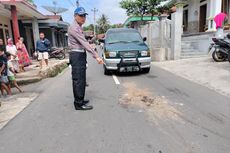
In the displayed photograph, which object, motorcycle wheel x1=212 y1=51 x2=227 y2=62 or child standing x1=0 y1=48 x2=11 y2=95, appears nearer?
child standing x1=0 y1=48 x2=11 y2=95

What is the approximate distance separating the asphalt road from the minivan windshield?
3.98 metres

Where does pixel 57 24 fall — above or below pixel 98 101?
above

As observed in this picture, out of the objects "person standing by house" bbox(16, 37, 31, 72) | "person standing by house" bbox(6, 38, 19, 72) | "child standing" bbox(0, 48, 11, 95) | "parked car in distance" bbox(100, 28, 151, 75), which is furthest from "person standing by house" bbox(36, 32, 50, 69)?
"child standing" bbox(0, 48, 11, 95)

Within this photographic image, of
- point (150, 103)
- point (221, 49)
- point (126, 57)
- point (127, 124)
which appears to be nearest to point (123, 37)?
point (126, 57)

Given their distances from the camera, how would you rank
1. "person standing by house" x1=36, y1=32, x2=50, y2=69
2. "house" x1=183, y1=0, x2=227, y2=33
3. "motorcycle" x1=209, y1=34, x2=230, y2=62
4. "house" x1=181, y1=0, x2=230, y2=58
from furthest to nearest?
1. "house" x1=183, y1=0, x2=227, y2=33
2. "house" x1=181, y1=0, x2=230, y2=58
3. "person standing by house" x1=36, y1=32, x2=50, y2=69
4. "motorcycle" x1=209, y1=34, x2=230, y2=62

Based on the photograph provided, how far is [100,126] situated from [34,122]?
1376 millimetres

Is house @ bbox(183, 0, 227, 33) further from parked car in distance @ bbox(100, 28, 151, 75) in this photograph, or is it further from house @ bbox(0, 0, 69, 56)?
house @ bbox(0, 0, 69, 56)

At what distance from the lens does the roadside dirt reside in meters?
4.89

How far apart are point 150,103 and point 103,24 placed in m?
79.3

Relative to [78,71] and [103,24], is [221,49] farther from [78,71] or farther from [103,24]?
[103,24]

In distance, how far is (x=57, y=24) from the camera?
24.6m

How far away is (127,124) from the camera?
4469 mm

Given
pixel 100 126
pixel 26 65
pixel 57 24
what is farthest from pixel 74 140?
pixel 57 24

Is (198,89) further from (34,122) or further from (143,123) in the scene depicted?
(34,122)
